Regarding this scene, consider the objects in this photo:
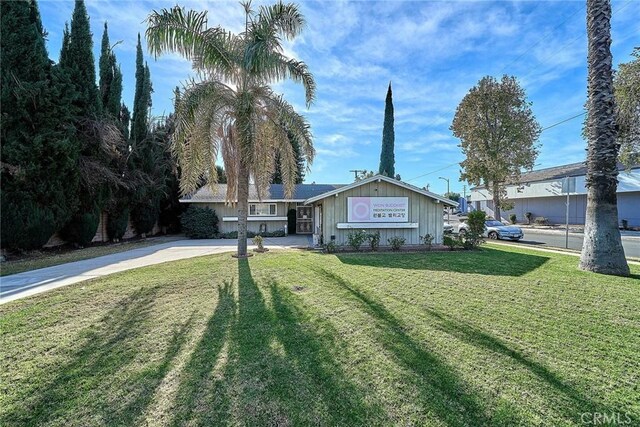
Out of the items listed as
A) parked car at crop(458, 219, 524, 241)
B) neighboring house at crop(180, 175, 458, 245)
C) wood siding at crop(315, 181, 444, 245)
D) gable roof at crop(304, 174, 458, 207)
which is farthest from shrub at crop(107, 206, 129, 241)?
parked car at crop(458, 219, 524, 241)

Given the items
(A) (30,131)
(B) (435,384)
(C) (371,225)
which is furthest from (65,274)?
(C) (371,225)

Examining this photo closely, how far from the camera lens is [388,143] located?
28.1 m

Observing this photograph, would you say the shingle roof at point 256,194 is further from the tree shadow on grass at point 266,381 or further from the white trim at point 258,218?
the tree shadow on grass at point 266,381

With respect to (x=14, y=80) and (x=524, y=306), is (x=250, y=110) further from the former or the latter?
(x=524, y=306)

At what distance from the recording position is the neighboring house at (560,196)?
944 inches

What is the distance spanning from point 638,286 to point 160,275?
1187 centimetres

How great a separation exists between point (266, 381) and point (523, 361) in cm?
302

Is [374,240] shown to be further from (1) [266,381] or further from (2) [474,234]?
(1) [266,381]

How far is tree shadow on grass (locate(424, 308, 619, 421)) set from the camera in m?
2.65

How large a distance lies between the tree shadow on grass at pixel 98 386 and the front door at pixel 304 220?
18.9 m

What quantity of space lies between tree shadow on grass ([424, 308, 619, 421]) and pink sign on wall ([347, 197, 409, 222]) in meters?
8.61

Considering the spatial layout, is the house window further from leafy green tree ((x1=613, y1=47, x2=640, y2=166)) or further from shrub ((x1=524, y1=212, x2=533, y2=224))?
shrub ((x1=524, y1=212, x2=533, y2=224))

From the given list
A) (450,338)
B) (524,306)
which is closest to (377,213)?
(524,306)

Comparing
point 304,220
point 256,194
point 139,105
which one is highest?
point 139,105
